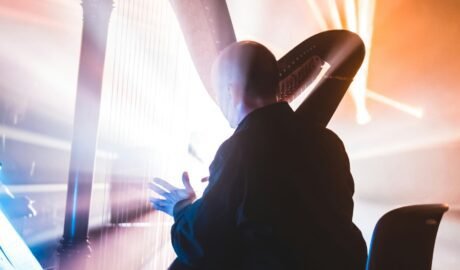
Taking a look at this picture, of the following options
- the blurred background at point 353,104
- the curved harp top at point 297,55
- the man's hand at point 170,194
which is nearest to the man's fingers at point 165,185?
the man's hand at point 170,194

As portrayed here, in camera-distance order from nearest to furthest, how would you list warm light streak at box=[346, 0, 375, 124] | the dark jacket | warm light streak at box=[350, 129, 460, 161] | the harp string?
1. the dark jacket
2. the harp string
3. warm light streak at box=[350, 129, 460, 161]
4. warm light streak at box=[346, 0, 375, 124]

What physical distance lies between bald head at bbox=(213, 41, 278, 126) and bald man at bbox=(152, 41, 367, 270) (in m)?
0.07

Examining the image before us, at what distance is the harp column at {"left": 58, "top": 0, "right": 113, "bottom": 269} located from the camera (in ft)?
2.89

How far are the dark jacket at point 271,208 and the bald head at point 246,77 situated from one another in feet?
0.30

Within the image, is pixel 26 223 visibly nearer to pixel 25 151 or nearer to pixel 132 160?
pixel 25 151

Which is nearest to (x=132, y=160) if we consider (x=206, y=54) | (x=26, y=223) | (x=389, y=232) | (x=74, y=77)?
(x=206, y=54)

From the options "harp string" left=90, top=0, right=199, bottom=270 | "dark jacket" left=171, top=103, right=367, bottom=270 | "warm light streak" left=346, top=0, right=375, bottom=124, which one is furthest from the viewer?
"warm light streak" left=346, top=0, right=375, bottom=124

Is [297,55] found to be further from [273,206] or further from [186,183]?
[273,206]

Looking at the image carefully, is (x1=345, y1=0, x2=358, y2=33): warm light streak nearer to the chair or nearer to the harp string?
the harp string

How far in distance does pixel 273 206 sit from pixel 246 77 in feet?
1.06

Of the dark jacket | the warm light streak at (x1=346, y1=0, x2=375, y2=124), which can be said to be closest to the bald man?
the dark jacket

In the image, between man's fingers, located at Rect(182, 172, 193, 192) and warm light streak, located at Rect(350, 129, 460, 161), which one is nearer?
man's fingers, located at Rect(182, 172, 193, 192)

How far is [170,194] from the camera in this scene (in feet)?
3.36

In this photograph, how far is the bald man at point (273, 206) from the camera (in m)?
0.79
